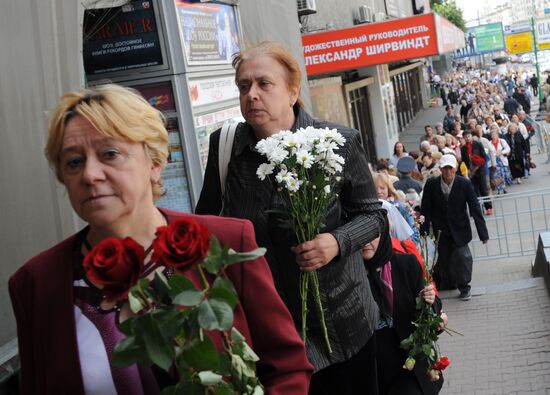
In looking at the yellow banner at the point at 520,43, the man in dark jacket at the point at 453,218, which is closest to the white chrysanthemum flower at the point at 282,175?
the man in dark jacket at the point at 453,218

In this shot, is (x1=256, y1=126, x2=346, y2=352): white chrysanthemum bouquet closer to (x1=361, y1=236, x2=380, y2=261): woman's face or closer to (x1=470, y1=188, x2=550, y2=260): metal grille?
(x1=361, y1=236, x2=380, y2=261): woman's face

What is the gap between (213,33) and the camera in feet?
25.2

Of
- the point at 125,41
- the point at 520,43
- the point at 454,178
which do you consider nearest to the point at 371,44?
the point at 454,178

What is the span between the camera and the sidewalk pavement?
25.1 feet

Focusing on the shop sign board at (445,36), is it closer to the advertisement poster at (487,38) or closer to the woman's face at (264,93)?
the woman's face at (264,93)

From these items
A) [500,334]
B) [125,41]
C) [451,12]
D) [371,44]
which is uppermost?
[451,12]

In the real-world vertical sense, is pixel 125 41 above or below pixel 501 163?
above

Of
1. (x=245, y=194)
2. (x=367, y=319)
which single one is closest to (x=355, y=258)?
(x=367, y=319)

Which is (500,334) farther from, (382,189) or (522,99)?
(522,99)

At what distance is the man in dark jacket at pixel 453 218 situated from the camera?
430 inches

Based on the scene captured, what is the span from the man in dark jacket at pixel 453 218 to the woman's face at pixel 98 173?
29.2 ft

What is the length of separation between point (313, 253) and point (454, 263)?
8115 mm

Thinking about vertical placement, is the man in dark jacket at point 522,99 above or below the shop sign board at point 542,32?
below

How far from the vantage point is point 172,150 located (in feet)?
22.8
